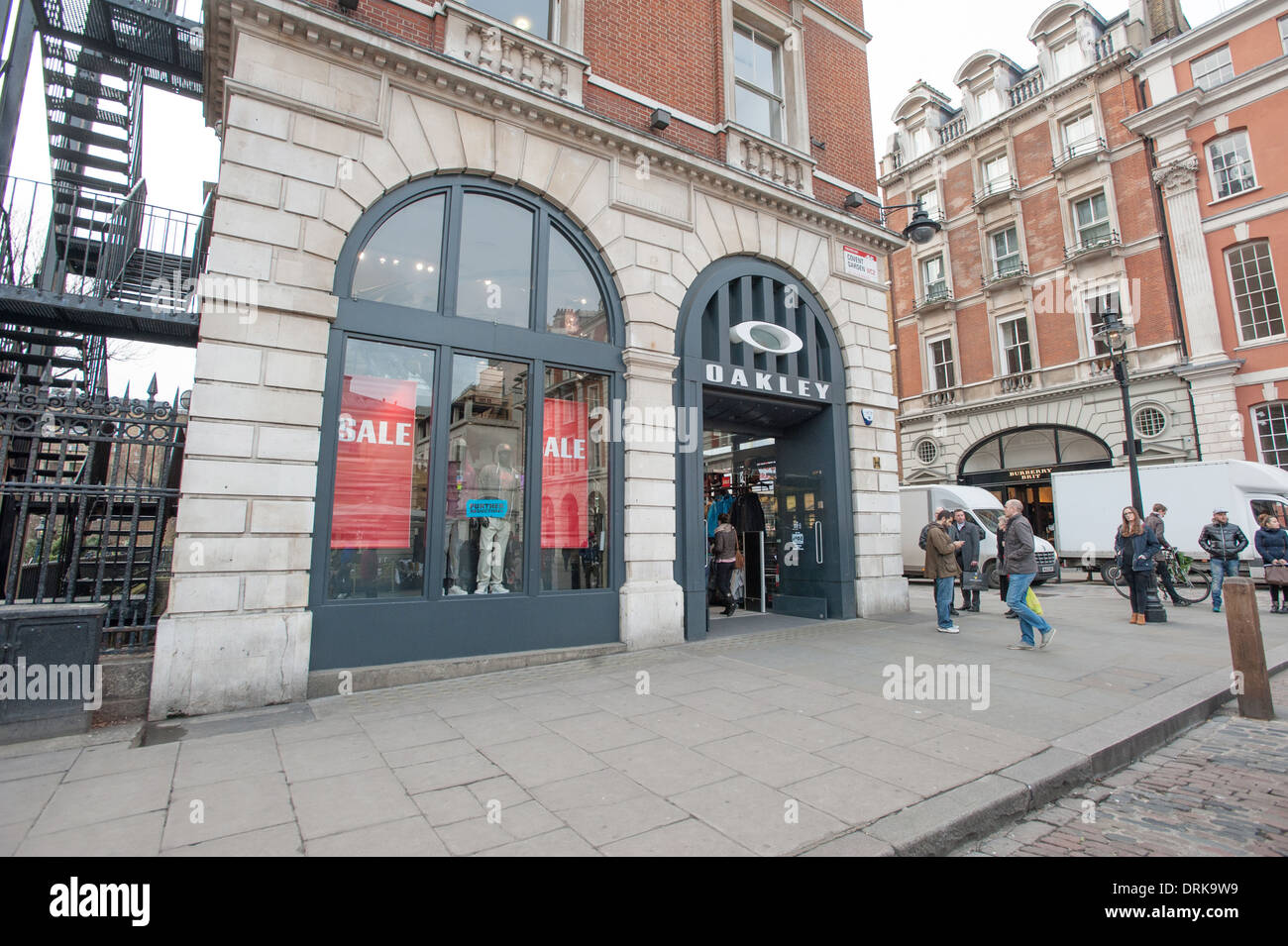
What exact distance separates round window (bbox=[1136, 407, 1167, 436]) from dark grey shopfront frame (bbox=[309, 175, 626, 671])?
76.7 ft

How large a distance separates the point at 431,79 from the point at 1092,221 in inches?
1112

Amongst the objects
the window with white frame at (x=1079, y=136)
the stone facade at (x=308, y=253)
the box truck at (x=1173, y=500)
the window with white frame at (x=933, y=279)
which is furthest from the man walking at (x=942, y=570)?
the window with white frame at (x=1079, y=136)

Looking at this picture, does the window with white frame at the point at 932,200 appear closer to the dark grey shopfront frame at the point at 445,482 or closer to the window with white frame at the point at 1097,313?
the window with white frame at the point at 1097,313

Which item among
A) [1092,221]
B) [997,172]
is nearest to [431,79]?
[1092,221]

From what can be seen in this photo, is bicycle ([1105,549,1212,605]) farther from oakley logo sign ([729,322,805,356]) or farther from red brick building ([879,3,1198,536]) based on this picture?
oakley logo sign ([729,322,805,356])

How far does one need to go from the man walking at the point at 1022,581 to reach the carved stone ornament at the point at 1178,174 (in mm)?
22831

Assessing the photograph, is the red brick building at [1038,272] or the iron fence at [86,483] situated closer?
the iron fence at [86,483]

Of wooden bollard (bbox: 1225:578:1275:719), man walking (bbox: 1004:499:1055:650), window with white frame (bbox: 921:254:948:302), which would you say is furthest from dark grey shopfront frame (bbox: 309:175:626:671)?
window with white frame (bbox: 921:254:948:302)

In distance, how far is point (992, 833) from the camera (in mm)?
3625

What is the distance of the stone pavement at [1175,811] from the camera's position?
3400 mm

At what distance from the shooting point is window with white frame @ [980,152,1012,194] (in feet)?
91.1

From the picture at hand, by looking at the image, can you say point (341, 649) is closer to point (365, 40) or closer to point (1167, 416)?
point (365, 40)

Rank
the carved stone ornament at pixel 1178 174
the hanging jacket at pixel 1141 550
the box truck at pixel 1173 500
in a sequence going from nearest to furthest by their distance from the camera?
the hanging jacket at pixel 1141 550 → the box truck at pixel 1173 500 → the carved stone ornament at pixel 1178 174
